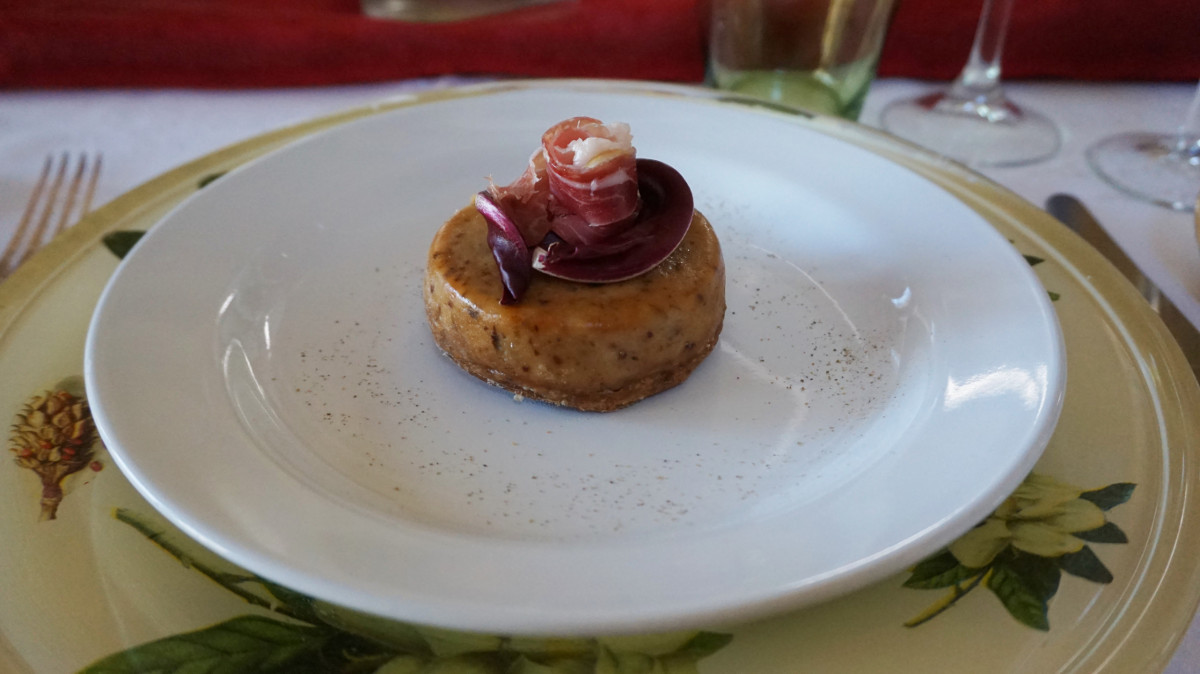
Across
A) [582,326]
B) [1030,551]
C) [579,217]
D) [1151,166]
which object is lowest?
[1151,166]

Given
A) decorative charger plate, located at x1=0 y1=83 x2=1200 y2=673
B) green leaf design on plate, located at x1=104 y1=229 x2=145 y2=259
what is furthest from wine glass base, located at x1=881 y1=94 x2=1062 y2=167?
green leaf design on plate, located at x1=104 y1=229 x2=145 y2=259

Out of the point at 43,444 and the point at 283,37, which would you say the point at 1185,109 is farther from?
the point at 43,444

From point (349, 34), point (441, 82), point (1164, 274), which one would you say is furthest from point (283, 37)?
point (1164, 274)

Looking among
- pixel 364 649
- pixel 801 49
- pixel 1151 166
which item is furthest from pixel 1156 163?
pixel 364 649

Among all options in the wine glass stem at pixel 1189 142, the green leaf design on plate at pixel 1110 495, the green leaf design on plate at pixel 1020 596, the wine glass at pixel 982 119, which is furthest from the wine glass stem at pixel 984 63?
the green leaf design on plate at pixel 1020 596

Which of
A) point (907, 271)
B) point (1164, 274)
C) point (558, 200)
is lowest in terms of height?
point (1164, 274)

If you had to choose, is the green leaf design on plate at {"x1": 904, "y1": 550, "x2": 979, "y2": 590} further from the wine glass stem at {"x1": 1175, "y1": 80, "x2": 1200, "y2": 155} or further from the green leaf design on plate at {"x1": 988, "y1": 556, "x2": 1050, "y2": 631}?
the wine glass stem at {"x1": 1175, "y1": 80, "x2": 1200, "y2": 155}

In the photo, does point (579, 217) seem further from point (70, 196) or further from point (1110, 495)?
point (70, 196)
